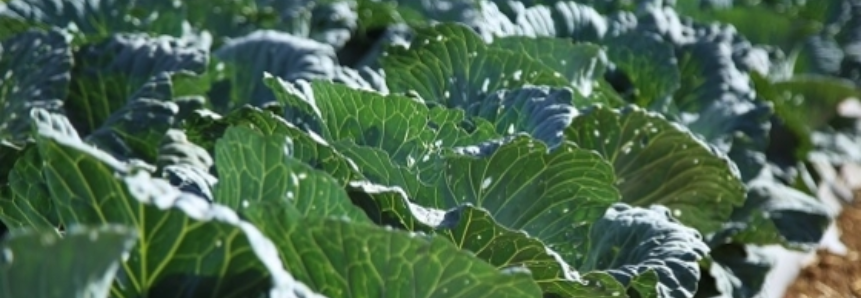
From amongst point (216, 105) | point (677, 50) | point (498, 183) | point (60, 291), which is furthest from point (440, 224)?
point (677, 50)

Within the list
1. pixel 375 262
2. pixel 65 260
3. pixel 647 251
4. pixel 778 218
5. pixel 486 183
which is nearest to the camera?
pixel 65 260

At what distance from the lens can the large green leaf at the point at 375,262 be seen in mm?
2381

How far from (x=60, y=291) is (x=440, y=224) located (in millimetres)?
1056

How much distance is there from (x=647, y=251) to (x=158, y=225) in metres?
1.42

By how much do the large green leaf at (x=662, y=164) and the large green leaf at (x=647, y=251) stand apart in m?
0.27

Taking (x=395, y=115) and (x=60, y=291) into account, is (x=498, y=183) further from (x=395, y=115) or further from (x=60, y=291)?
(x=60, y=291)

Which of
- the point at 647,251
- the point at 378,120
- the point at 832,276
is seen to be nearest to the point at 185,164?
the point at 378,120

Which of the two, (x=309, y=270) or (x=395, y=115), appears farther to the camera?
(x=395, y=115)

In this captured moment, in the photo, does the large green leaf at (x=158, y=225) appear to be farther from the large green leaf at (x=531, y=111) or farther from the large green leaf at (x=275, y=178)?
the large green leaf at (x=531, y=111)

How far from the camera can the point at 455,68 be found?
12.6 ft

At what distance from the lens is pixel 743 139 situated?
482 centimetres

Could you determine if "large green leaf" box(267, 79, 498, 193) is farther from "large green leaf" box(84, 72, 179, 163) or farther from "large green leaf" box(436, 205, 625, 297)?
"large green leaf" box(84, 72, 179, 163)

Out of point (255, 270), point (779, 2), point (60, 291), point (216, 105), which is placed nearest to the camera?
point (60, 291)

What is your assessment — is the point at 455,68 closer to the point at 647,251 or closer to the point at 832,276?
the point at 647,251
